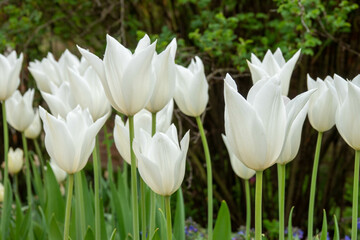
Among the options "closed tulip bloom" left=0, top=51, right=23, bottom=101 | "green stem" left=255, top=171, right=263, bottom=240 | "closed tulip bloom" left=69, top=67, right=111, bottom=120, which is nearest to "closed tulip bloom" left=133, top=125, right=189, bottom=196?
"green stem" left=255, top=171, right=263, bottom=240

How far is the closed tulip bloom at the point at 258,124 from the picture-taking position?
1027 millimetres

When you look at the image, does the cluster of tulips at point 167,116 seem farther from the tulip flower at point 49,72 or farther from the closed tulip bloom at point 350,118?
the tulip flower at point 49,72

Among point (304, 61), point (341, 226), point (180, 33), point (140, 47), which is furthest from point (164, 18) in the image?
point (140, 47)

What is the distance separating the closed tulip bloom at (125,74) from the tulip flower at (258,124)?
11.0 inches

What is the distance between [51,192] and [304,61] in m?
1.75

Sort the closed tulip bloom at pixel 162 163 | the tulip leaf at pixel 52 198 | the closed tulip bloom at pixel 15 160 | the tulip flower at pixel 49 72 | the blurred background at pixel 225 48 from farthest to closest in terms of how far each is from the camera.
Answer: the blurred background at pixel 225 48 < the closed tulip bloom at pixel 15 160 < the tulip flower at pixel 49 72 < the tulip leaf at pixel 52 198 < the closed tulip bloom at pixel 162 163

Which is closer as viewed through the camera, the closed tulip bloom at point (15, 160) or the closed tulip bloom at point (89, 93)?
the closed tulip bloom at point (89, 93)

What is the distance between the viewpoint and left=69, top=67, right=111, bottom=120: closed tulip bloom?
64.1 inches

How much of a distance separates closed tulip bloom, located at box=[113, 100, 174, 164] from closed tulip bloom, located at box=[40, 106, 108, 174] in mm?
130

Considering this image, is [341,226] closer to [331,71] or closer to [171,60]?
[331,71]

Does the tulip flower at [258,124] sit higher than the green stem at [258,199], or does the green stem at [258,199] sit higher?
the tulip flower at [258,124]

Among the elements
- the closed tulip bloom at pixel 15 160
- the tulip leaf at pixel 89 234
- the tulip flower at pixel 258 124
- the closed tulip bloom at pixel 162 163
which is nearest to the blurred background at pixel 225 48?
the closed tulip bloom at pixel 15 160

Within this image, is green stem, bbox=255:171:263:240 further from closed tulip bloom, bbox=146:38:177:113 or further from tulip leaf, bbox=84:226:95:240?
tulip leaf, bbox=84:226:95:240

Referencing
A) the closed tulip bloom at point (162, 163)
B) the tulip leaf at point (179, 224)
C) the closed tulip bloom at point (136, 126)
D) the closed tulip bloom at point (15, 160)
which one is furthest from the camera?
the closed tulip bloom at point (15, 160)
